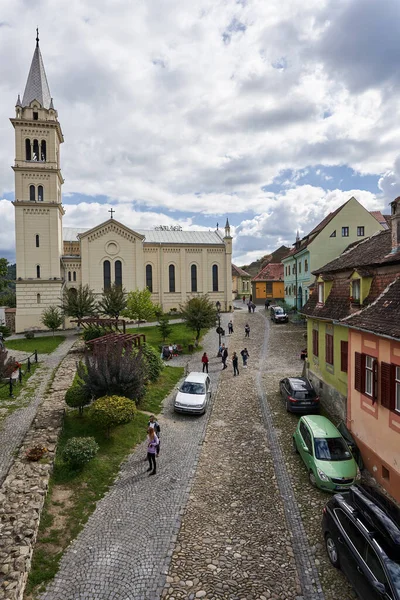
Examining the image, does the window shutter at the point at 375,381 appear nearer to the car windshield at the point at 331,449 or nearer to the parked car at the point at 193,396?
the car windshield at the point at 331,449

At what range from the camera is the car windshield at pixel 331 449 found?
11492 millimetres

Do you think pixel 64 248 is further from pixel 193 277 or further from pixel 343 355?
pixel 343 355

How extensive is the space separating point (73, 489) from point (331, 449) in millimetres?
8329

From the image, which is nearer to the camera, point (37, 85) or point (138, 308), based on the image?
point (138, 308)

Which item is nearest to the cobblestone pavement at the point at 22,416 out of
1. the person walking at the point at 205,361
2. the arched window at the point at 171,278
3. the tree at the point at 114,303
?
the person walking at the point at 205,361

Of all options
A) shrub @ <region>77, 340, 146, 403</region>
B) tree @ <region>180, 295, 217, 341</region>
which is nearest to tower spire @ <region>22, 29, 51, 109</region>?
tree @ <region>180, 295, 217, 341</region>

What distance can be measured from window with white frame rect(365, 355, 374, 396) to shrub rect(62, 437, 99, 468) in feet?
31.7

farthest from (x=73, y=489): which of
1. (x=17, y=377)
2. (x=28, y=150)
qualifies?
(x=28, y=150)

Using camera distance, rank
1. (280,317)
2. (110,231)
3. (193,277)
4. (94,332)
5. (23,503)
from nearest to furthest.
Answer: (23,503) < (94,332) < (280,317) < (110,231) < (193,277)

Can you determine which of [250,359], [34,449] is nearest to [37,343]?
[250,359]

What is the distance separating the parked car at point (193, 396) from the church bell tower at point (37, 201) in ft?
95.3

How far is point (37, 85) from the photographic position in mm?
40938

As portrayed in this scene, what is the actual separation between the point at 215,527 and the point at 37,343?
1167 inches

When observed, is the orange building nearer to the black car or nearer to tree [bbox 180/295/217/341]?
tree [bbox 180/295/217/341]
